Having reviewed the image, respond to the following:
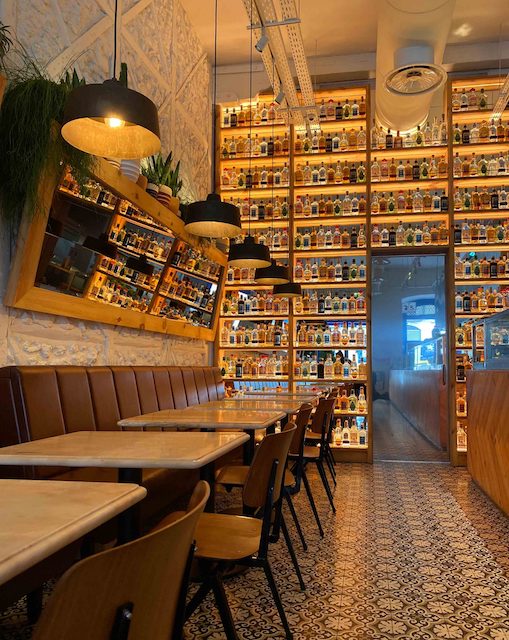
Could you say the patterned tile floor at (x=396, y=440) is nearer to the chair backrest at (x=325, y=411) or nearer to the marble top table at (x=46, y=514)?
the chair backrest at (x=325, y=411)

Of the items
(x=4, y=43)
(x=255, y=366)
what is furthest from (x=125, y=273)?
(x=255, y=366)

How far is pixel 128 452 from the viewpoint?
1.84m

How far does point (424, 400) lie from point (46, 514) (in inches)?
314

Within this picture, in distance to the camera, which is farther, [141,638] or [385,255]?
[385,255]

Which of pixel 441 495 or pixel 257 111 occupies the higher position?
pixel 257 111

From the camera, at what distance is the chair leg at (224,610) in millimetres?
1746

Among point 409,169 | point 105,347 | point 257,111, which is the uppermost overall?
point 257,111

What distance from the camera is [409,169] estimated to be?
7.44m

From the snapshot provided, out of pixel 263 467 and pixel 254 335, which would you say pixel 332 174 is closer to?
pixel 254 335

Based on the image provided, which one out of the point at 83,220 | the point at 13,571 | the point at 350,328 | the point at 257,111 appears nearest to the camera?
the point at 13,571

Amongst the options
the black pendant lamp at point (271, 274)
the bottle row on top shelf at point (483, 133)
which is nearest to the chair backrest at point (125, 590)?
the black pendant lamp at point (271, 274)

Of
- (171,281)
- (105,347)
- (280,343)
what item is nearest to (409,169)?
(280,343)

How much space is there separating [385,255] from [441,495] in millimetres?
3454

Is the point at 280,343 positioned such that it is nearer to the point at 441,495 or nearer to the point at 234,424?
the point at 441,495
